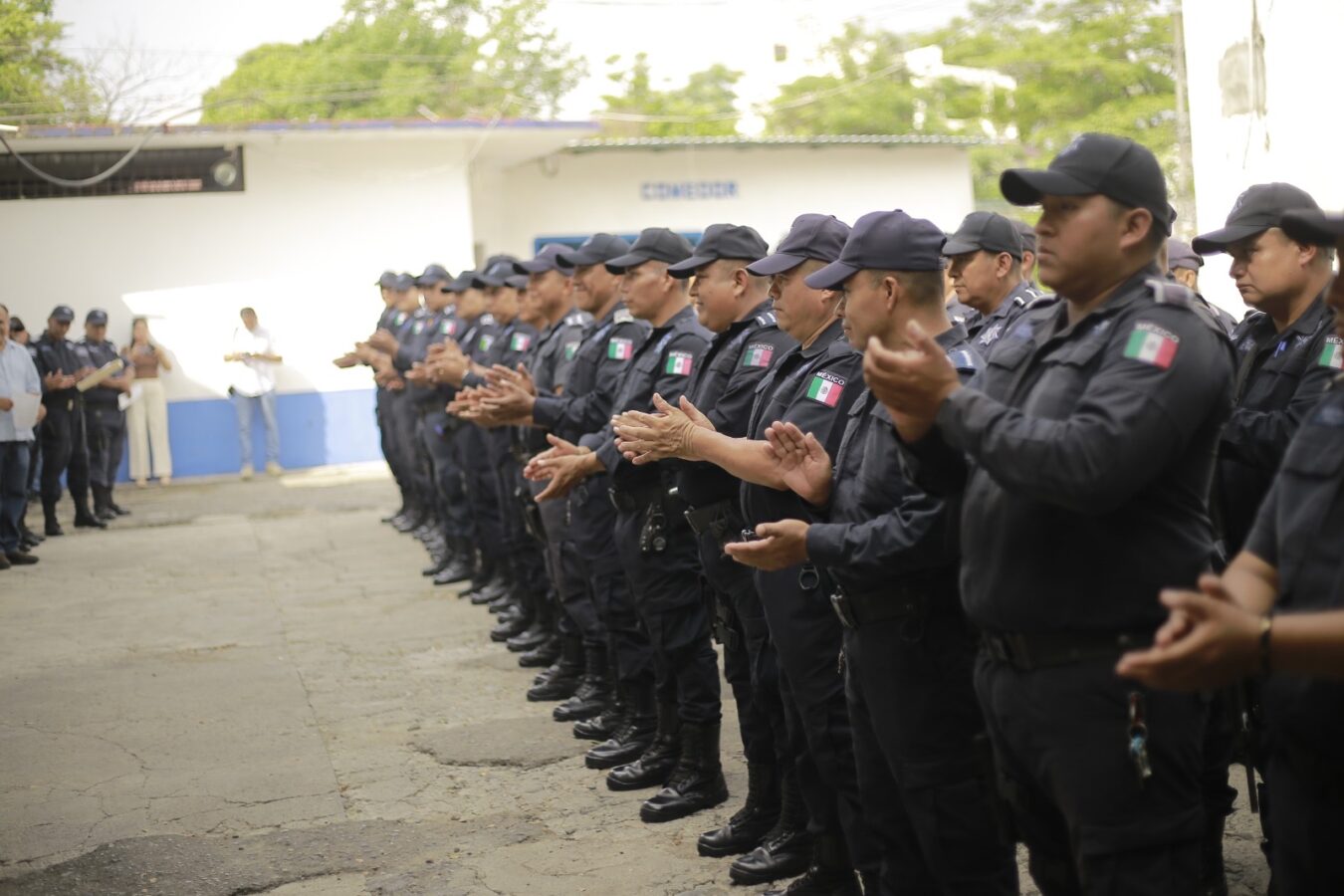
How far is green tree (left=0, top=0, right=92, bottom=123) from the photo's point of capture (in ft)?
39.3

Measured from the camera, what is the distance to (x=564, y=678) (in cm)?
755

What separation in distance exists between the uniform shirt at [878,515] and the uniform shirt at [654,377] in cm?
176

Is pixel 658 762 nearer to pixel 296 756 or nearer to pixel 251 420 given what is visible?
pixel 296 756

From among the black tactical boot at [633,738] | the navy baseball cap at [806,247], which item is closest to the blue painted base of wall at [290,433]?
the black tactical boot at [633,738]

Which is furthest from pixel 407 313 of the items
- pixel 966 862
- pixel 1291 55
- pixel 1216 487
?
pixel 966 862

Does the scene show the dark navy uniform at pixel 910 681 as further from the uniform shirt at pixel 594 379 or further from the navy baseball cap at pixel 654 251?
the uniform shirt at pixel 594 379

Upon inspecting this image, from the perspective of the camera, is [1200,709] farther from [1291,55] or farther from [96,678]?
[96,678]

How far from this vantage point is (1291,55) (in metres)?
7.12

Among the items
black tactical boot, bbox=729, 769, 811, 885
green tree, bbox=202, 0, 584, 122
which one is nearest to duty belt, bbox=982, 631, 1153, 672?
black tactical boot, bbox=729, 769, 811, 885

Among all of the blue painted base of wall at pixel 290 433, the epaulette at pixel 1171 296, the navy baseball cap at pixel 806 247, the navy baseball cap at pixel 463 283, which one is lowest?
the blue painted base of wall at pixel 290 433

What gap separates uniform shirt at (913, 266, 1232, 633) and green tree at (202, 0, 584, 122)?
2741 cm

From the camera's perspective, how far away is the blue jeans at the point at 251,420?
18.2m

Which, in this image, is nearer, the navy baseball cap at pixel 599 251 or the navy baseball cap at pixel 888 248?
the navy baseball cap at pixel 888 248

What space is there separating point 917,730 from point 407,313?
37.5 ft
